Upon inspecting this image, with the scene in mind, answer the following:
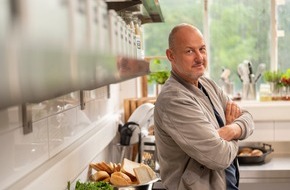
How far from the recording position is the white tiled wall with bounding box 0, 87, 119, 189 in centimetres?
100

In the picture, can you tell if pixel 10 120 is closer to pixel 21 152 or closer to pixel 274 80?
pixel 21 152

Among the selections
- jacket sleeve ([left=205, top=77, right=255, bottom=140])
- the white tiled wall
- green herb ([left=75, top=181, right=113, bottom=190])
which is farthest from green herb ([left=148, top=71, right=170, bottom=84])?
green herb ([left=75, top=181, right=113, bottom=190])

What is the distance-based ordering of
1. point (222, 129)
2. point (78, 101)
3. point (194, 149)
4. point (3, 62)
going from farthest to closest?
point (78, 101) < point (222, 129) < point (194, 149) < point (3, 62)

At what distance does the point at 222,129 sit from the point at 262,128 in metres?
2.00

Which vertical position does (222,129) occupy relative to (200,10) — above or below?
below

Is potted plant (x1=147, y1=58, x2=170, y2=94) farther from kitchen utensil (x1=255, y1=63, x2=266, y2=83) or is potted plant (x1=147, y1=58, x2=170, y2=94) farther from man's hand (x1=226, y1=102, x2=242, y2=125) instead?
man's hand (x1=226, y1=102, x2=242, y2=125)

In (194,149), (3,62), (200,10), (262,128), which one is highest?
(200,10)

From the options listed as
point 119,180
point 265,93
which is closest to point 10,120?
point 119,180

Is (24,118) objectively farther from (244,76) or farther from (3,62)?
(244,76)

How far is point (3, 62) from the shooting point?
134mm

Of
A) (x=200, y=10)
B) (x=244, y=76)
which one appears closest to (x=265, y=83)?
(x=244, y=76)

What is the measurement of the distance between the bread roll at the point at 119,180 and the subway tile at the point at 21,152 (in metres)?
0.54

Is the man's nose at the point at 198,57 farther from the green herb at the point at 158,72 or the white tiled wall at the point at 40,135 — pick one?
the green herb at the point at 158,72

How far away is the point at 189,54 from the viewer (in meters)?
1.84
